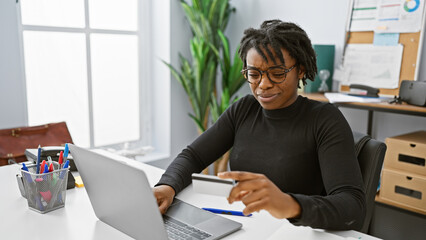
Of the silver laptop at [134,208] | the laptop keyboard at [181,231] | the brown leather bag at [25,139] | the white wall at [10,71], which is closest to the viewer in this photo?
the silver laptop at [134,208]

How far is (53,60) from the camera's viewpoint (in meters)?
2.53

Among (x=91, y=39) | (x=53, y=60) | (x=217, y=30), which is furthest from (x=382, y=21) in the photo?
(x=53, y=60)

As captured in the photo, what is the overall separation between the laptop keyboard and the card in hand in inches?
7.0

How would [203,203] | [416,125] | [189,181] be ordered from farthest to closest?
[416,125]
[189,181]
[203,203]

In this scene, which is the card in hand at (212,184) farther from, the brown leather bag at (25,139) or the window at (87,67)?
the window at (87,67)

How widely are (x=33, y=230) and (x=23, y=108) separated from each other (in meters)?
1.59

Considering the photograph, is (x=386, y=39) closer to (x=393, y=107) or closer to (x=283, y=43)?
(x=393, y=107)

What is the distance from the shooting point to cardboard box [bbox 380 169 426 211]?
1.95m

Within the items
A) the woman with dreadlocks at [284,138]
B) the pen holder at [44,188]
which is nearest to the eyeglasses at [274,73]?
the woman with dreadlocks at [284,138]

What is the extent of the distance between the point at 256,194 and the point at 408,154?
151 cm

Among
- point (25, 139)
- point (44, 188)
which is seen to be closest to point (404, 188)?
point (44, 188)

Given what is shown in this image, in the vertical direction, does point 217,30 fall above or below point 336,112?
above

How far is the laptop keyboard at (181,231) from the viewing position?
2.92ft

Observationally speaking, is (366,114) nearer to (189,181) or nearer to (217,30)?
(217,30)
